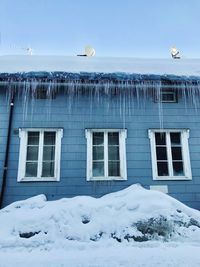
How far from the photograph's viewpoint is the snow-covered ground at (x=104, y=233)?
442cm

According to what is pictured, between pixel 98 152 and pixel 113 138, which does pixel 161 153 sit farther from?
pixel 98 152

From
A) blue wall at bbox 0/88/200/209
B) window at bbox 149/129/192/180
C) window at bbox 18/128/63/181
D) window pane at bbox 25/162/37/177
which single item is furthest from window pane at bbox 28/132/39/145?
window at bbox 149/129/192/180

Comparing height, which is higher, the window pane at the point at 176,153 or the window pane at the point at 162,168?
the window pane at the point at 176,153

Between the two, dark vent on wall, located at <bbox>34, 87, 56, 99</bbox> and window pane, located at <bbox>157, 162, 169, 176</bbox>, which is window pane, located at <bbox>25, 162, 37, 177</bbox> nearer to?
dark vent on wall, located at <bbox>34, 87, 56, 99</bbox>

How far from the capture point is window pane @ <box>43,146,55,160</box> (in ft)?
28.0

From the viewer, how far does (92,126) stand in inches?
345

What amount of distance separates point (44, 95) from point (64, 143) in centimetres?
184

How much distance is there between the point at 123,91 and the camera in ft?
30.3

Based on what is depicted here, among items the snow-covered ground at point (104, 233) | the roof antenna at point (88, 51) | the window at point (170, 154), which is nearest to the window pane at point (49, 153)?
the snow-covered ground at point (104, 233)

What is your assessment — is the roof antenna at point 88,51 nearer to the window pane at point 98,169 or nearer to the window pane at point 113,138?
the window pane at point 113,138

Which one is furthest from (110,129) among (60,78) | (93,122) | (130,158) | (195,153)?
(195,153)

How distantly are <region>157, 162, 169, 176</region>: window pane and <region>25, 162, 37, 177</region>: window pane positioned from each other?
3906mm

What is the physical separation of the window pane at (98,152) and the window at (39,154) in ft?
3.71

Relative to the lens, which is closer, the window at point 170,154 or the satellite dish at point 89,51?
the window at point 170,154
